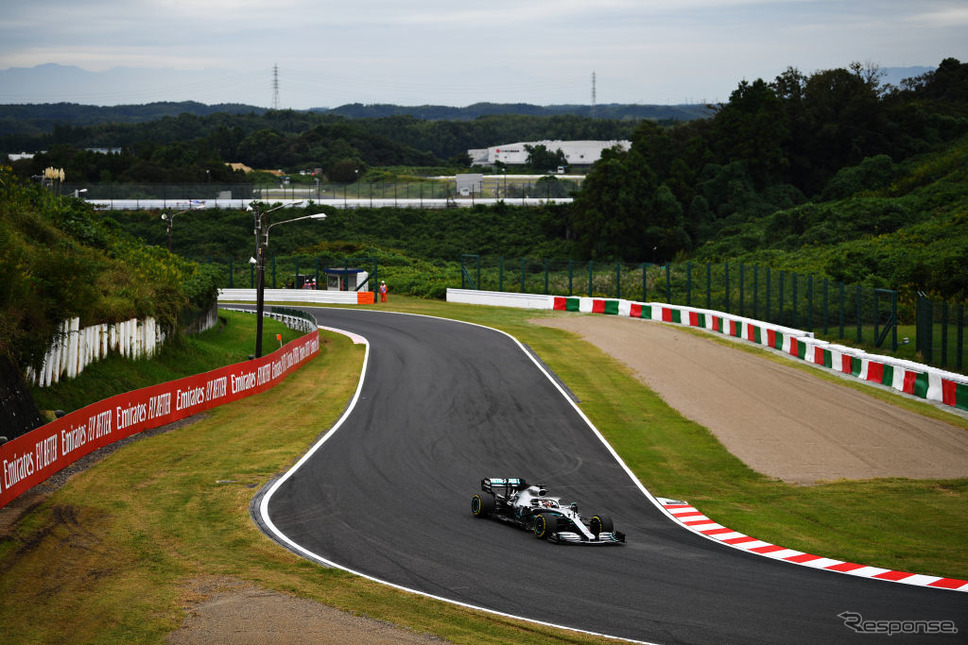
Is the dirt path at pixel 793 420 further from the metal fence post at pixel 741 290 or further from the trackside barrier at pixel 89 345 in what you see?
the trackside barrier at pixel 89 345

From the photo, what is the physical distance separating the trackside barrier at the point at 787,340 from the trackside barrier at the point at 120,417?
2202 cm

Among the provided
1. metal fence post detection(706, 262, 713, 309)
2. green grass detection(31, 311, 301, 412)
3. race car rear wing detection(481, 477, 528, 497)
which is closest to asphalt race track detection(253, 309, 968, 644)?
race car rear wing detection(481, 477, 528, 497)

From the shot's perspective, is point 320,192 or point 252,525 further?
point 320,192

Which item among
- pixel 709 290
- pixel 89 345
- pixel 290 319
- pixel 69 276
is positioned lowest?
pixel 290 319

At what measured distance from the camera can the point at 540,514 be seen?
17.1m

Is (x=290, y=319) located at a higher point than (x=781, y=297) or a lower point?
lower

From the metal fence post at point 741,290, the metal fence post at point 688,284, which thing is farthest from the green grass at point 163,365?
the metal fence post at point 741,290

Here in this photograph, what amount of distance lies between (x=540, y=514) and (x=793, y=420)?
1402cm

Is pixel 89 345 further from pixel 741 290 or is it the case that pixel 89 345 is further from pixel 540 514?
pixel 741 290

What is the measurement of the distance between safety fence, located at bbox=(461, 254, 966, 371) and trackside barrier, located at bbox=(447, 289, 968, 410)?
232cm

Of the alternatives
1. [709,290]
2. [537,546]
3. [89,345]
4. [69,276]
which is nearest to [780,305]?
[709,290]

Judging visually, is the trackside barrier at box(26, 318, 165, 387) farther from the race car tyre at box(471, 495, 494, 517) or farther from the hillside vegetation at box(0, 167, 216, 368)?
the race car tyre at box(471, 495, 494, 517)

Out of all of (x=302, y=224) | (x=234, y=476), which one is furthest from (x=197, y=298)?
(x=302, y=224)

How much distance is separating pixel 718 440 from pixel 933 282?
27563 mm
